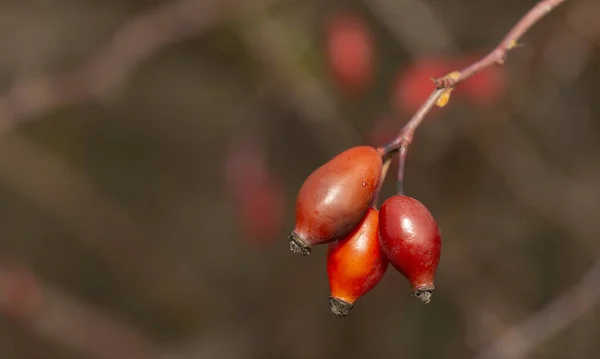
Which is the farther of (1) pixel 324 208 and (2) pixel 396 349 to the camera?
(2) pixel 396 349

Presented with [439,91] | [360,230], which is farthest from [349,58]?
[360,230]

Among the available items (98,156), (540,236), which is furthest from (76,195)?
(540,236)

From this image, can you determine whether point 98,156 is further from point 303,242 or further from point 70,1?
point 303,242

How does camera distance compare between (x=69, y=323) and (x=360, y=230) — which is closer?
(x=360, y=230)

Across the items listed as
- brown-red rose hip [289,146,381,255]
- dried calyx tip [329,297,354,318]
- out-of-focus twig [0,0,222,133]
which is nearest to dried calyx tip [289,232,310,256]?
brown-red rose hip [289,146,381,255]

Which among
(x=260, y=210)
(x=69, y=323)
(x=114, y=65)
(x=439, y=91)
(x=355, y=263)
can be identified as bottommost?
(x=355, y=263)

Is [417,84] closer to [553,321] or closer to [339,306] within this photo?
[553,321]

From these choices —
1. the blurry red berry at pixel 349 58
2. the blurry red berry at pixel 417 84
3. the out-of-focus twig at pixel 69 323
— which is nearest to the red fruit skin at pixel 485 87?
the blurry red berry at pixel 417 84

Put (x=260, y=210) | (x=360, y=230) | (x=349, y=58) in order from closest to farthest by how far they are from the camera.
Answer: (x=360, y=230), (x=349, y=58), (x=260, y=210)

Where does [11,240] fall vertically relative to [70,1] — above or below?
below
